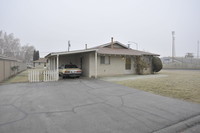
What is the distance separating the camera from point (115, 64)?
14719 millimetres

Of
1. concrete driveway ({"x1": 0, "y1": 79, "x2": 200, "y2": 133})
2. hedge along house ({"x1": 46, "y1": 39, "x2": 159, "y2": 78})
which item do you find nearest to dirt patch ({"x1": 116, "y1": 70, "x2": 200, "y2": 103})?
concrete driveway ({"x1": 0, "y1": 79, "x2": 200, "y2": 133})

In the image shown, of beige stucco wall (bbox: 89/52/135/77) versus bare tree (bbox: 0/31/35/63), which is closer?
beige stucco wall (bbox: 89/52/135/77)

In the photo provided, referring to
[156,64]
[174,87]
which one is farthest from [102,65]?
[156,64]

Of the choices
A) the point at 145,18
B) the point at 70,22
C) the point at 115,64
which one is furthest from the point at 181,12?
the point at 70,22

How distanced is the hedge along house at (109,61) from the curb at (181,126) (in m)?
9.40

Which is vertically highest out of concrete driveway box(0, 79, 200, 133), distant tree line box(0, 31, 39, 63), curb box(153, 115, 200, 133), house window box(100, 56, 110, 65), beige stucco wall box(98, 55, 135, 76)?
distant tree line box(0, 31, 39, 63)

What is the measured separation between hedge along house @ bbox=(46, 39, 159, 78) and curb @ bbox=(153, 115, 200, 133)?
9.40 metres

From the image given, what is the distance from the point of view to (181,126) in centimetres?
300

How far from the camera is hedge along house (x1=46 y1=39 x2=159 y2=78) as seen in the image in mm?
12844

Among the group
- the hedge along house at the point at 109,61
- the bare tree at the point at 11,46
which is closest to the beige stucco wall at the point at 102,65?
the hedge along house at the point at 109,61

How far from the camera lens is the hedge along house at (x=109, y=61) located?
1284 cm

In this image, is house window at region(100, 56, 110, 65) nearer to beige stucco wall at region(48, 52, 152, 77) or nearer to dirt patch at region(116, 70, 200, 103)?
beige stucco wall at region(48, 52, 152, 77)

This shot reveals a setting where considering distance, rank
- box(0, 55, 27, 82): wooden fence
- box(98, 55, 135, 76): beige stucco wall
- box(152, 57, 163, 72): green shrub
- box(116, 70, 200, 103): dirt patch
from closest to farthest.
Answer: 1. box(116, 70, 200, 103): dirt patch
2. box(0, 55, 27, 82): wooden fence
3. box(98, 55, 135, 76): beige stucco wall
4. box(152, 57, 163, 72): green shrub

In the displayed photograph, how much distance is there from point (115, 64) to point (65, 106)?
436 inches
